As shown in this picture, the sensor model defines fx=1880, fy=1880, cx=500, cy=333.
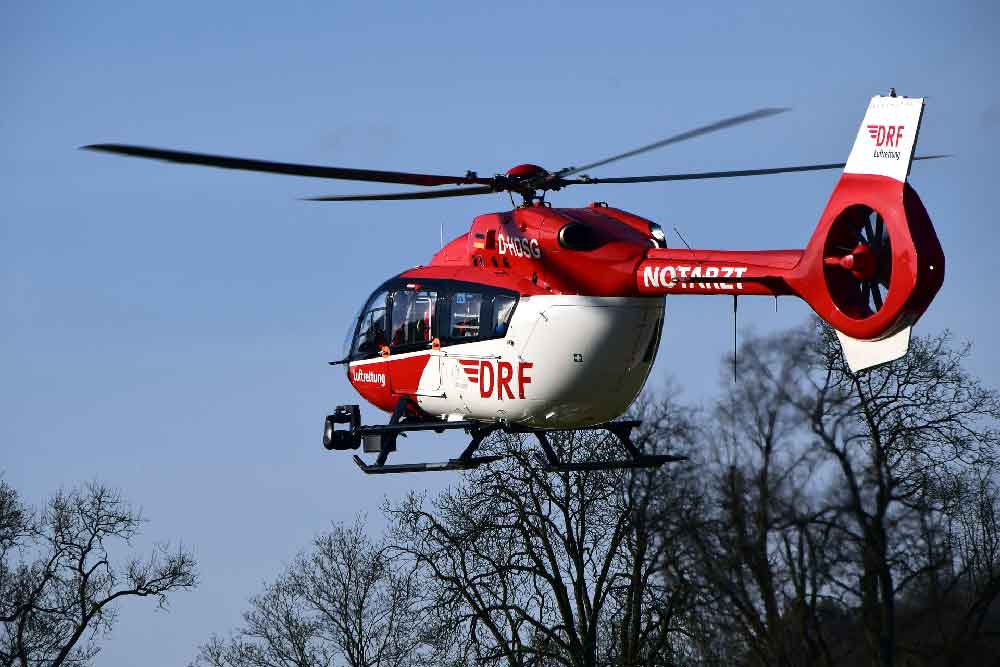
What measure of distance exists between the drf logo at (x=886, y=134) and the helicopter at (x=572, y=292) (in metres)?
0.02


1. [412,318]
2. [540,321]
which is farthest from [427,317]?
[540,321]

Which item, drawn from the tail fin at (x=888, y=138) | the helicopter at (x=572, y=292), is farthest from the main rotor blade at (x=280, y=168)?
the tail fin at (x=888, y=138)

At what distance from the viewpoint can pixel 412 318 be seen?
99.5 feet

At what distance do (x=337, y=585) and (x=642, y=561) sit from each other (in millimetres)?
13987

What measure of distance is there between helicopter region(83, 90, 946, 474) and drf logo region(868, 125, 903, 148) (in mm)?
21

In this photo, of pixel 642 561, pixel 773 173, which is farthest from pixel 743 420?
pixel 642 561

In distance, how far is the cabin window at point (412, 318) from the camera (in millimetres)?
29875

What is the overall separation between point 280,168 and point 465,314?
4.51 metres

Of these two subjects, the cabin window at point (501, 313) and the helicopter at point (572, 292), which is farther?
the cabin window at point (501, 313)

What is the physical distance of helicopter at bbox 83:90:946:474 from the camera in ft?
78.8

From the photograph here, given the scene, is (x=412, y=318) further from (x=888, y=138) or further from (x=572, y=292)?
(x=888, y=138)

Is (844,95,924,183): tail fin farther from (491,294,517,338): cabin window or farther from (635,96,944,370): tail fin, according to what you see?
(491,294,517,338): cabin window

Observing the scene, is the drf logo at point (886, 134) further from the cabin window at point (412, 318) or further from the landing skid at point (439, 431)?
the cabin window at point (412, 318)

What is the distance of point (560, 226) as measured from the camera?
27766 millimetres
